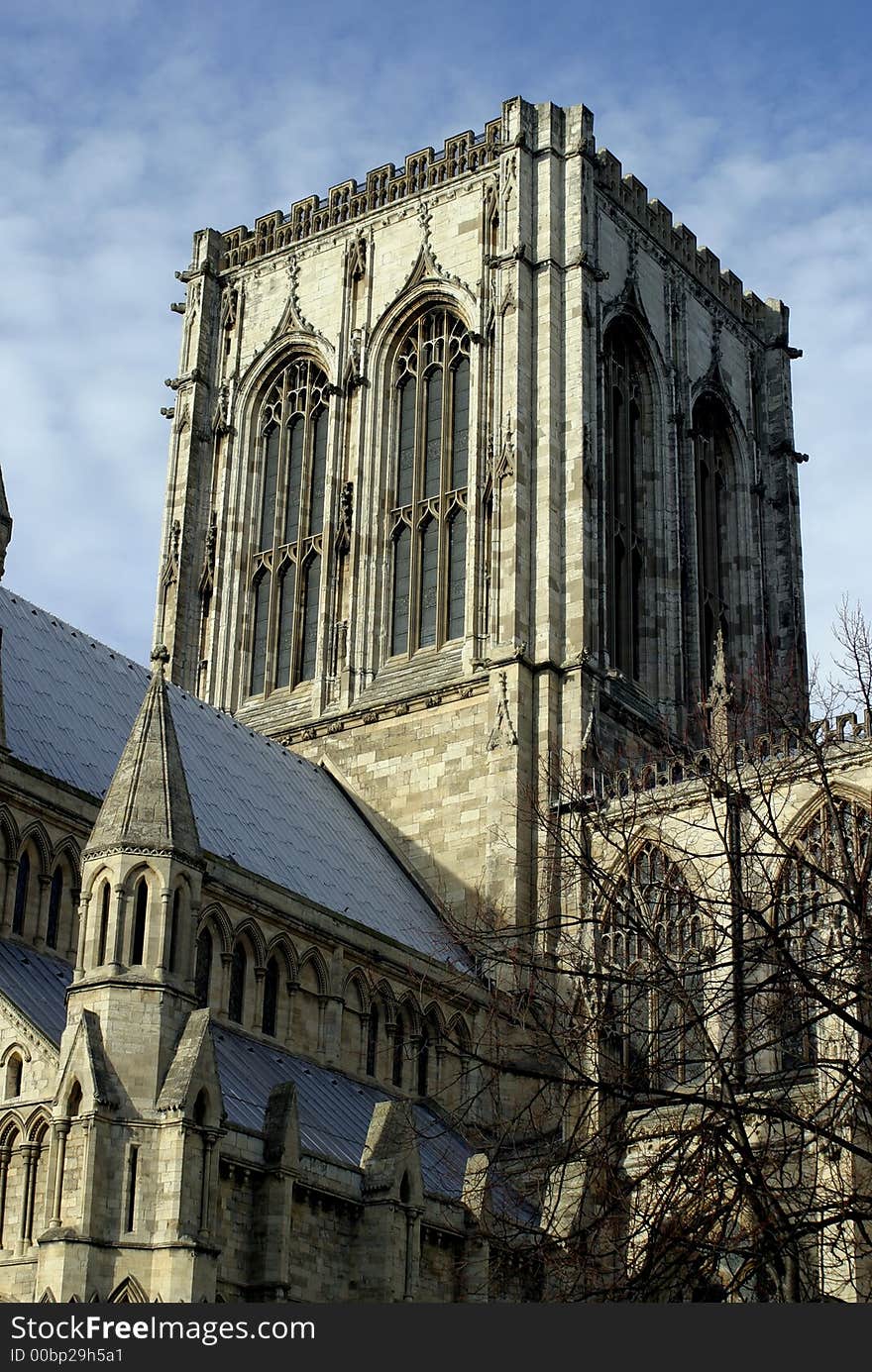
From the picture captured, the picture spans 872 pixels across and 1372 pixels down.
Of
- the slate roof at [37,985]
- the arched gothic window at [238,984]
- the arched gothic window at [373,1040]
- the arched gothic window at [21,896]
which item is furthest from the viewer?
the arched gothic window at [373,1040]

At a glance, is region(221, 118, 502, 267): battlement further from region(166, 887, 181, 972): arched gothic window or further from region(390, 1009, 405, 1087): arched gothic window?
region(166, 887, 181, 972): arched gothic window

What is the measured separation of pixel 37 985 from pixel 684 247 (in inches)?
1219

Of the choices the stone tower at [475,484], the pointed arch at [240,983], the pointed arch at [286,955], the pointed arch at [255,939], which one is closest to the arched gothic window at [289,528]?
the stone tower at [475,484]

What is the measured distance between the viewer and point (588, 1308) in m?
15.2

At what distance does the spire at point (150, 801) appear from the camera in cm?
2767

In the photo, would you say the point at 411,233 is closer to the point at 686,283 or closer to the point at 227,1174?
the point at 686,283

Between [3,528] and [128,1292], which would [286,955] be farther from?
[128,1292]

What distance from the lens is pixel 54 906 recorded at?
32.1 m

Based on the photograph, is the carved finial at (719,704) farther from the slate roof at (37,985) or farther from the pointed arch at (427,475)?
the slate roof at (37,985)

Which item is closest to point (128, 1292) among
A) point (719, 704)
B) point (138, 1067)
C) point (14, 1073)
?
point (138, 1067)

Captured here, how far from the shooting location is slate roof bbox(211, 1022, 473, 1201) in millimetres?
30656

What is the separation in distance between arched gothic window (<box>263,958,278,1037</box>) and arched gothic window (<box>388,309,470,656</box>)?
503 inches

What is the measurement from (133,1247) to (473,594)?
23.1 m

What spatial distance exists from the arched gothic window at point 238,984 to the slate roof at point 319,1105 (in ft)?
1.45
